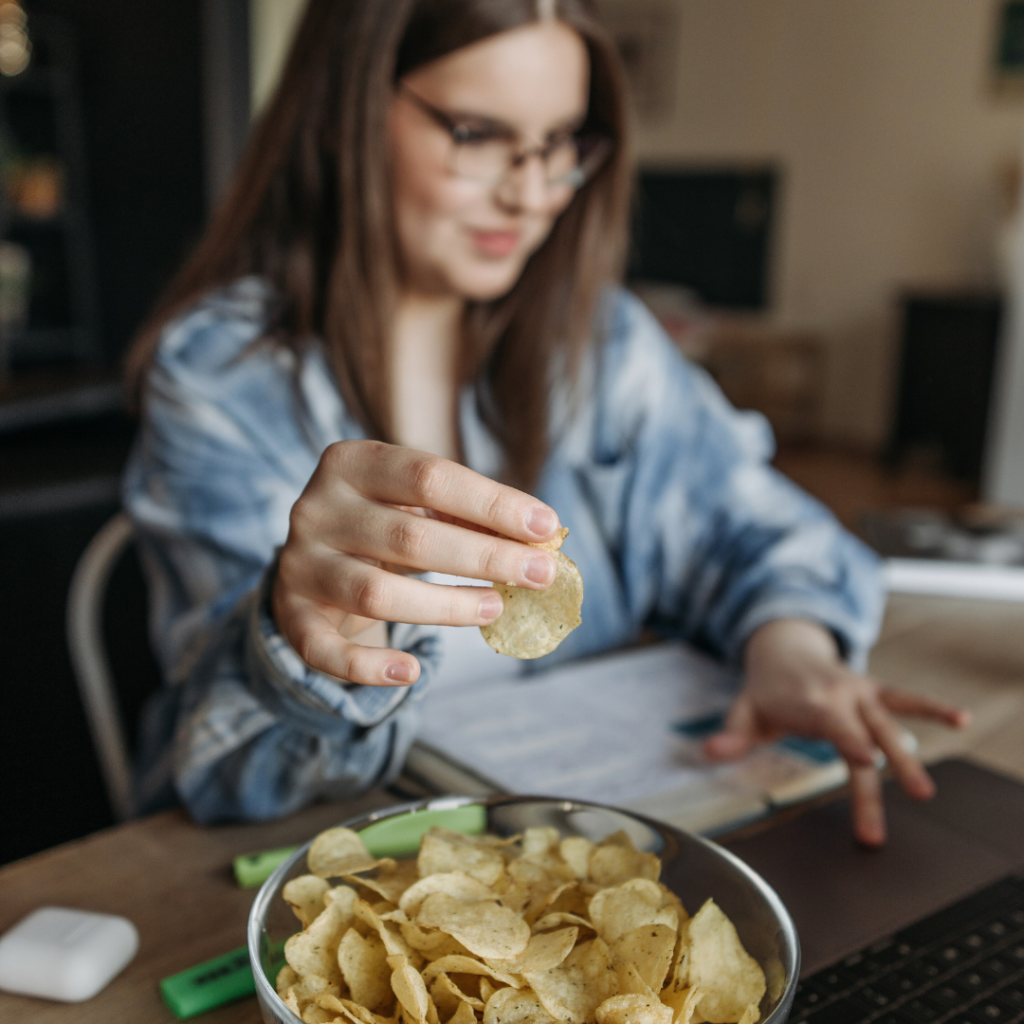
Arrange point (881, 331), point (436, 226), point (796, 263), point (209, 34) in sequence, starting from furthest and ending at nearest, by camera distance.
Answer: point (796, 263), point (881, 331), point (209, 34), point (436, 226)

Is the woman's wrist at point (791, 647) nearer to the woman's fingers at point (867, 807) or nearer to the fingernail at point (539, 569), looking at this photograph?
the woman's fingers at point (867, 807)

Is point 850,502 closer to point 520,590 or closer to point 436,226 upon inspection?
point 436,226

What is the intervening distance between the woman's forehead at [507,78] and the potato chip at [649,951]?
76 cm

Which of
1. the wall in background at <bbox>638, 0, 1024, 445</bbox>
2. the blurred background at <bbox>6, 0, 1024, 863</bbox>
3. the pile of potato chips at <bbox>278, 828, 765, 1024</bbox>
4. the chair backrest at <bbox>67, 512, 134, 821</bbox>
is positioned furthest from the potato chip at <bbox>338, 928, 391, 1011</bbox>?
the wall in background at <bbox>638, 0, 1024, 445</bbox>

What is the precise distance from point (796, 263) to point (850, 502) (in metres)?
2.32

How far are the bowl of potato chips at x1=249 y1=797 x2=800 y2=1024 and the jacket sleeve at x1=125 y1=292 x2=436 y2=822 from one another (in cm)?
12

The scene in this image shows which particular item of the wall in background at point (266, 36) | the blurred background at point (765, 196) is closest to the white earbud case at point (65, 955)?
the blurred background at point (765, 196)

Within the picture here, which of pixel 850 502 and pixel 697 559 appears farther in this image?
pixel 850 502

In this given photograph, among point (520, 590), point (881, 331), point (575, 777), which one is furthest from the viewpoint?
point (881, 331)

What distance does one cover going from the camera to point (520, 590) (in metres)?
0.51

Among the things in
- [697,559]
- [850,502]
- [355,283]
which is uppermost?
[355,283]

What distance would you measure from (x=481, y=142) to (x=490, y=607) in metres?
0.64

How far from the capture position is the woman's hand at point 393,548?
0.46 metres

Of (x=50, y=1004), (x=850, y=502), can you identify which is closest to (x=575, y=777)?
(x=50, y=1004)
